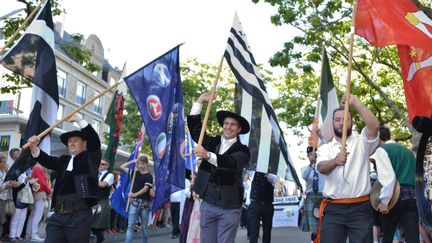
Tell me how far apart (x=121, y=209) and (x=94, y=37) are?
2282 inches

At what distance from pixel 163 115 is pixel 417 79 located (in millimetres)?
3948

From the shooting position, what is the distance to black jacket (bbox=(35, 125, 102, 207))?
6500 millimetres

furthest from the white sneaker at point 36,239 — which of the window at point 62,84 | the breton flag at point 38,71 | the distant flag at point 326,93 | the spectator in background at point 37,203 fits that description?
the window at point 62,84

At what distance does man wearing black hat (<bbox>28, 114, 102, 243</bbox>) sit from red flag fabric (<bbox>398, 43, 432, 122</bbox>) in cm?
348

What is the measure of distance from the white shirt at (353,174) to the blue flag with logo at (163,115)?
11.6 feet

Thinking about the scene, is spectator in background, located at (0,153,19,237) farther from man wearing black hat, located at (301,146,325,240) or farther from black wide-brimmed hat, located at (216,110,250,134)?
black wide-brimmed hat, located at (216,110,250,134)

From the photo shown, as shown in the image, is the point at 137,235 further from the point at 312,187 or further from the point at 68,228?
the point at 68,228

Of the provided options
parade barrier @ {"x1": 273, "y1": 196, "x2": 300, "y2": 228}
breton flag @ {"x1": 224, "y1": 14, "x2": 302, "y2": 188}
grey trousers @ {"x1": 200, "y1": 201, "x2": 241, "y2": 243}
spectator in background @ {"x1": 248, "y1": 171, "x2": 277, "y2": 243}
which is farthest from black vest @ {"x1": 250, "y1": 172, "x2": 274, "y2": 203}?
parade barrier @ {"x1": 273, "y1": 196, "x2": 300, "y2": 228}

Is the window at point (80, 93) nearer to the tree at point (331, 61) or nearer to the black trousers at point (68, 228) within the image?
the tree at point (331, 61)

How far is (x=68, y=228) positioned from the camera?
6363 millimetres

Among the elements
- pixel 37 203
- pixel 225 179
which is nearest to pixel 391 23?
pixel 225 179

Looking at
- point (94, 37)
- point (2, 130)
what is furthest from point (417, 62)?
point (94, 37)

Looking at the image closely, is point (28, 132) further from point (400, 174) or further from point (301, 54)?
point (301, 54)

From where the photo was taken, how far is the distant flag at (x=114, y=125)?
410 inches
